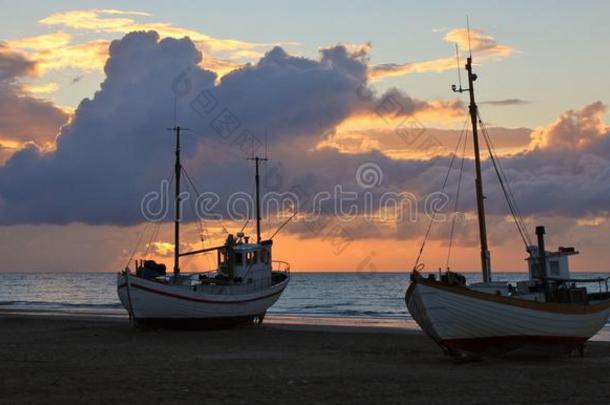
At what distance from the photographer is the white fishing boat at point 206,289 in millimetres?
38250

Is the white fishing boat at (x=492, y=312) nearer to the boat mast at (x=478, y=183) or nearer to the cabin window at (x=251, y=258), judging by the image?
the boat mast at (x=478, y=183)

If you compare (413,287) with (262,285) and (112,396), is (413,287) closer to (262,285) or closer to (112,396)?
(112,396)

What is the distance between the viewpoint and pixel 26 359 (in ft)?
79.2

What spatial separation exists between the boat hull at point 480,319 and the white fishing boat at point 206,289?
57.4 ft

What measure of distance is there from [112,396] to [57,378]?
139 inches

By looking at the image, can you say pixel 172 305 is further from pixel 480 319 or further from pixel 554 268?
pixel 480 319

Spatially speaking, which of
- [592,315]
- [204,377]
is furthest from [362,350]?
[204,377]

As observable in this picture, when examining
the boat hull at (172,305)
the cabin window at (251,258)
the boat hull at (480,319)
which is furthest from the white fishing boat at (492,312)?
the cabin window at (251,258)

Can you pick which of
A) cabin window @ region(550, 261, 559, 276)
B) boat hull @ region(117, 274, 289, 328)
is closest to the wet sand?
cabin window @ region(550, 261, 559, 276)

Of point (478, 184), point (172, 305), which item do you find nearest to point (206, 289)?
point (172, 305)

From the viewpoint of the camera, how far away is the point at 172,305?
3847cm

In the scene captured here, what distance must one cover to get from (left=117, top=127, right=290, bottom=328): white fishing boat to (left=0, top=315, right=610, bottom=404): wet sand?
547cm

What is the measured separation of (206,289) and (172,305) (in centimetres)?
281

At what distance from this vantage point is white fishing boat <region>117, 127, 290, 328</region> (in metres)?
38.2
